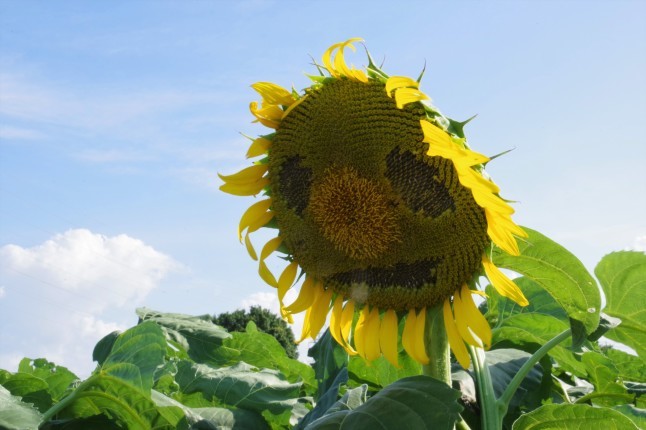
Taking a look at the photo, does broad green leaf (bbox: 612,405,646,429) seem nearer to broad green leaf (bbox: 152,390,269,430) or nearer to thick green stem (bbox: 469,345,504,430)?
thick green stem (bbox: 469,345,504,430)

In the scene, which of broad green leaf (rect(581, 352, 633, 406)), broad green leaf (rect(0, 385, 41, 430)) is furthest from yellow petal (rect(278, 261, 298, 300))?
broad green leaf (rect(581, 352, 633, 406))

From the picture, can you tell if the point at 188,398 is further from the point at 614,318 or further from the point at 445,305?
the point at 614,318

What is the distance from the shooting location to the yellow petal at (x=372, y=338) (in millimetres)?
2594

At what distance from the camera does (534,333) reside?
2.99m

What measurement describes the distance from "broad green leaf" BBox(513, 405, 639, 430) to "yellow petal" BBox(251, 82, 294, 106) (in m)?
1.30

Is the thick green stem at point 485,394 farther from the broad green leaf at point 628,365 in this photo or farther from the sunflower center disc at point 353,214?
the broad green leaf at point 628,365

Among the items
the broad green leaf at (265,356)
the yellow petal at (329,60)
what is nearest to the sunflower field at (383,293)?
the yellow petal at (329,60)

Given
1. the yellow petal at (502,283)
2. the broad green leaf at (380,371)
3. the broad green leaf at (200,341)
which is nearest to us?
the yellow petal at (502,283)

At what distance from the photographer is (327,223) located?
2.55 metres

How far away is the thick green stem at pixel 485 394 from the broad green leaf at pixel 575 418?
0.09 metres

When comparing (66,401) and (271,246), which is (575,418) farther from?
(66,401)

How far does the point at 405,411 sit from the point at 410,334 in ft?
1.31

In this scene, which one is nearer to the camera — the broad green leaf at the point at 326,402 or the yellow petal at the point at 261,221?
the broad green leaf at the point at 326,402

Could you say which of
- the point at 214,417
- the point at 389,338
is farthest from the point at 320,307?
the point at 214,417
